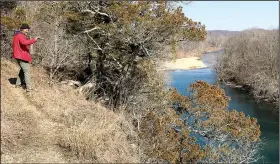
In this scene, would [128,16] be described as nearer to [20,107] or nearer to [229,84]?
[20,107]

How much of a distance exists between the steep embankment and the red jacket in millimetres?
883

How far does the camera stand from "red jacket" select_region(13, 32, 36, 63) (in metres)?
8.09

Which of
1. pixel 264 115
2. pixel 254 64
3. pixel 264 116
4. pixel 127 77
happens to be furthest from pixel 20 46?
pixel 254 64

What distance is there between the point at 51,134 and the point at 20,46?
258cm

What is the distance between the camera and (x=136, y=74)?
15.5 m

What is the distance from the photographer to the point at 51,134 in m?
6.95

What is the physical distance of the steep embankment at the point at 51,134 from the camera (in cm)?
614

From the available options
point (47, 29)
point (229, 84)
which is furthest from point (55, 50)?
point (229, 84)

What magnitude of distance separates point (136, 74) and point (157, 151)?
5.46 metres

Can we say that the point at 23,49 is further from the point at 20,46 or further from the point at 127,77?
the point at 127,77

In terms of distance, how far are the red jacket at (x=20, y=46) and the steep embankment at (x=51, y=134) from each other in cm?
88

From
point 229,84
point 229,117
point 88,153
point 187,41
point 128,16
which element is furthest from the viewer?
point 229,84

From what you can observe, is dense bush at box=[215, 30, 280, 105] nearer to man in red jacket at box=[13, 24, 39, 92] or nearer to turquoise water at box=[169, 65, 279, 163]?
turquoise water at box=[169, 65, 279, 163]

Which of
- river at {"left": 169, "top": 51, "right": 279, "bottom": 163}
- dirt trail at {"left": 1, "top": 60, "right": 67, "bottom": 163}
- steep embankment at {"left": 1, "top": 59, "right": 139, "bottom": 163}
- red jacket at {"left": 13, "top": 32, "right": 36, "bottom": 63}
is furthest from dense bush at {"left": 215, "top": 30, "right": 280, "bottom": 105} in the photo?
dirt trail at {"left": 1, "top": 60, "right": 67, "bottom": 163}
